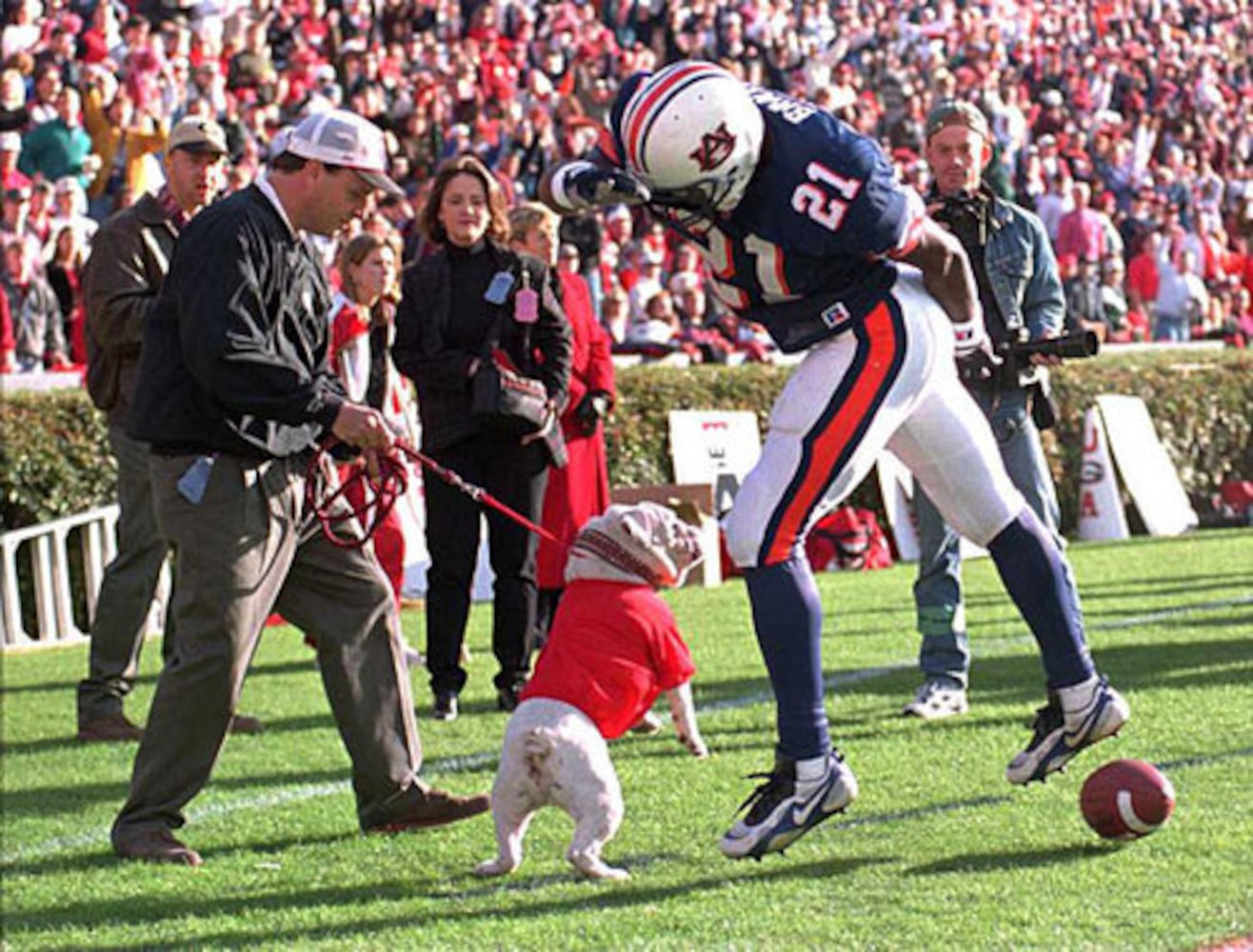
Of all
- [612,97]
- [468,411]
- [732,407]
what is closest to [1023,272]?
[468,411]

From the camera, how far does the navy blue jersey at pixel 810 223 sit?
5.78 m

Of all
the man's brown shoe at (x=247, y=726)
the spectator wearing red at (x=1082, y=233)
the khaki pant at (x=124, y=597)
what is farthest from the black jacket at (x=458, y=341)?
the spectator wearing red at (x=1082, y=233)

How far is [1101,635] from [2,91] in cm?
1093

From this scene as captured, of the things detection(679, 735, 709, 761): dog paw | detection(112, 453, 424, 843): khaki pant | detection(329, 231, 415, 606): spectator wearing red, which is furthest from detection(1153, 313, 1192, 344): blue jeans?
detection(112, 453, 424, 843): khaki pant

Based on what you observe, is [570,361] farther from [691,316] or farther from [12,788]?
[691,316]

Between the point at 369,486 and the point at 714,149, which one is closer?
the point at 714,149

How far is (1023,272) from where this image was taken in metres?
8.37

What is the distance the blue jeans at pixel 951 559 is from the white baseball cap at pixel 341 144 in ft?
8.80

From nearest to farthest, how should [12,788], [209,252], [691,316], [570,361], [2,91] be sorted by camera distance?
1. [209,252]
2. [12,788]
3. [570,361]
4. [2,91]
5. [691,316]

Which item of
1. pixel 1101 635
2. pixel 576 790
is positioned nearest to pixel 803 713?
pixel 576 790

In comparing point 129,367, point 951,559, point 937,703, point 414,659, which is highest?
point 129,367

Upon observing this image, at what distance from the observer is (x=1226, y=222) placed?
30.4m

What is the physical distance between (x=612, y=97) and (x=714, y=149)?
36.9 ft

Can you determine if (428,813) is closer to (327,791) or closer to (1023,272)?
(327,791)
